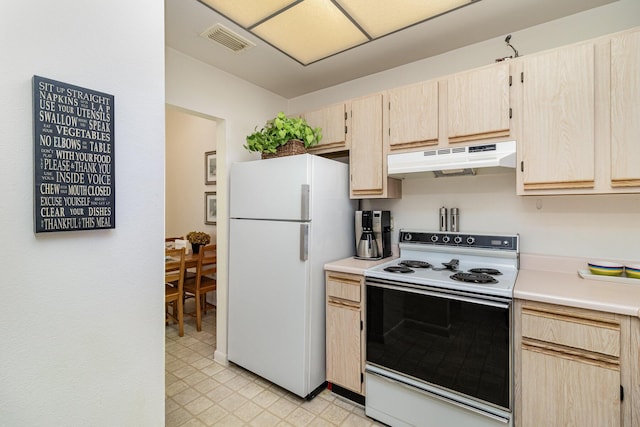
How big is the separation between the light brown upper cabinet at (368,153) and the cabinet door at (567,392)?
136 cm

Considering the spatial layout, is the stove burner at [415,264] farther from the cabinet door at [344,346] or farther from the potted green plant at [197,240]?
the potted green plant at [197,240]

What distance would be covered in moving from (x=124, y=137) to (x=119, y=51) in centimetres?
35

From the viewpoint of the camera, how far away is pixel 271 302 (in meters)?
2.27

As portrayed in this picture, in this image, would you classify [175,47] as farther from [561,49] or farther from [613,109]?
[613,109]

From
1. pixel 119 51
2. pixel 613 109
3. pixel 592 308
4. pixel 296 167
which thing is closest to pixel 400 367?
pixel 592 308

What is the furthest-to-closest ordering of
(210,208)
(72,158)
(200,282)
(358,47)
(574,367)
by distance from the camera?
(210,208) < (200,282) < (358,47) < (574,367) < (72,158)

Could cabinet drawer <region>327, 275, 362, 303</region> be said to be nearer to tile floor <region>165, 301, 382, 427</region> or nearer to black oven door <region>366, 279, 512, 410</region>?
black oven door <region>366, 279, 512, 410</region>

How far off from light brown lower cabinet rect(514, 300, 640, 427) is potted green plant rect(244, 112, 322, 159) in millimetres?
1798

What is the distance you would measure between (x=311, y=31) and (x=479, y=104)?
1244 mm

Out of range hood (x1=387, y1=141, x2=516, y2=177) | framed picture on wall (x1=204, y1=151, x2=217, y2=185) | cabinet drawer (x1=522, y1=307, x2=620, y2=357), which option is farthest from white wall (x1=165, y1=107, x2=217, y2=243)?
cabinet drawer (x1=522, y1=307, x2=620, y2=357)

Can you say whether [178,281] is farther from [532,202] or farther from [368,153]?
[532,202]

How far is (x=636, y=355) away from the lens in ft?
4.12

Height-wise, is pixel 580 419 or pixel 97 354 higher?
pixel 97 354

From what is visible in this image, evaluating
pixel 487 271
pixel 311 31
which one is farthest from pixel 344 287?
pixel 311 31
